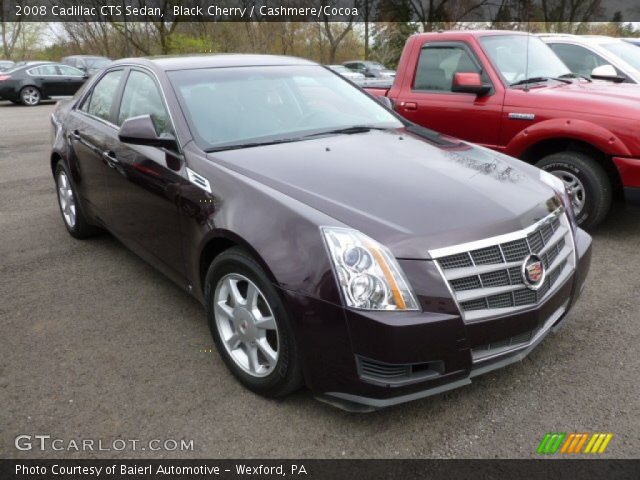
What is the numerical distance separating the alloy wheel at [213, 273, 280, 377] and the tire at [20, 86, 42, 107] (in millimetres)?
20129

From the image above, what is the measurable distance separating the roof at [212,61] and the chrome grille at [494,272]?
2250mm

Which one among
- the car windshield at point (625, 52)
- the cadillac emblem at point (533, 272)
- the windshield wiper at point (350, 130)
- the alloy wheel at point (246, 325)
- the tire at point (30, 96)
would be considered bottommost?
the tire at point (30, 96)

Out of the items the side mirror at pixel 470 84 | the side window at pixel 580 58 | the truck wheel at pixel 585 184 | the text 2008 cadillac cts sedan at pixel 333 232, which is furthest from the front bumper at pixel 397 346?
the side window at pixel 580 58

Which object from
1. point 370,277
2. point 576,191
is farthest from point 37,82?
point 370,277

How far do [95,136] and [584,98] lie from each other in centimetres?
404

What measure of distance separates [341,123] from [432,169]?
94 centimetres

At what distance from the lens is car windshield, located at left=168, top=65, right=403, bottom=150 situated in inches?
130

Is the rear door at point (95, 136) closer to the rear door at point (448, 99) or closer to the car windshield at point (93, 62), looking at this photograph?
the rear door at point (448, 99)

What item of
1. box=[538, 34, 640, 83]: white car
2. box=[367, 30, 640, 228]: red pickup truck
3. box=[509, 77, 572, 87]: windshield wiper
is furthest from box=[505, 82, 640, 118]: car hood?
box=[538, 34, 640, 83]: white car

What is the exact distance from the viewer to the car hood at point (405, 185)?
2385 millimetres

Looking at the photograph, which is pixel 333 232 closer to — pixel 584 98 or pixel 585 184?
pixel 585 184

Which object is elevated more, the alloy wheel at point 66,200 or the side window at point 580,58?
the side window at point 580,58

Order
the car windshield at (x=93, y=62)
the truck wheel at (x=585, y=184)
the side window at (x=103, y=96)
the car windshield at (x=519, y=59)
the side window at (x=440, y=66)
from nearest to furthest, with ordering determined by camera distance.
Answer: the side window at (x=103, y=96) < the truck wheel at (x=585, y=184) < the car windshield at (x=519, y=59) < the side window at (x=440, y=66) < the car windshield at (x=93, y=62)

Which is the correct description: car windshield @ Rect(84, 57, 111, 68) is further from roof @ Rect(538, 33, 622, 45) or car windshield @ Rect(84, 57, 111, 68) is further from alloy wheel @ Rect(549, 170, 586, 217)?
alloy wheel @ Rect(549, 170, 586, 217)
